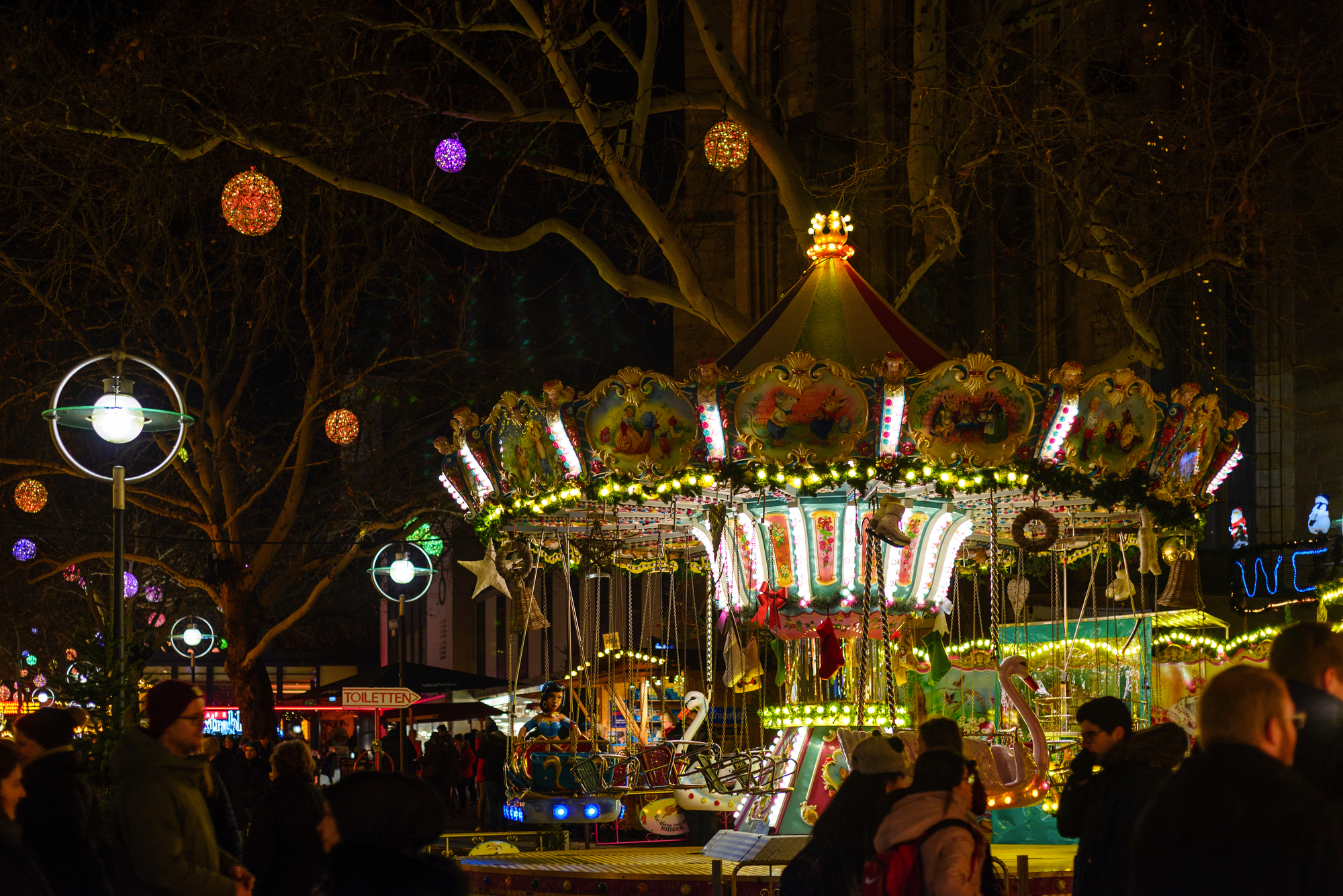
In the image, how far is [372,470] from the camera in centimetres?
2706

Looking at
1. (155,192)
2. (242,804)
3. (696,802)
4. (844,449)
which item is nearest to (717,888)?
(844,449)

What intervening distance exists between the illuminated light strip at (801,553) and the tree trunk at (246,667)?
12288 mm

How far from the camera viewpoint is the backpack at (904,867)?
17.2 ft

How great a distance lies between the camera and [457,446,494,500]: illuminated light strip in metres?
13.5

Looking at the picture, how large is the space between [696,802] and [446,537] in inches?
425

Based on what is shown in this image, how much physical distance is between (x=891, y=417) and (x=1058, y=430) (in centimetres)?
129

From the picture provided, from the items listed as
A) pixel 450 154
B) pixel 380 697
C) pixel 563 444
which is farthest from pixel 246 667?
pixel 563 444

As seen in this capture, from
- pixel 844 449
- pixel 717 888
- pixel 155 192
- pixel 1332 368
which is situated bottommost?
pixel 717 888

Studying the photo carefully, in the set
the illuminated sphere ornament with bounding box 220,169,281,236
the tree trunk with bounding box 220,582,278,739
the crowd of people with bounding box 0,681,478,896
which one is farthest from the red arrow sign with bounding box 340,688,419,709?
the crowd of people with bounding box 0,681,478,896

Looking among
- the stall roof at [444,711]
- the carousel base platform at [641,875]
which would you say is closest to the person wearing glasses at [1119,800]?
the carousel base platform at [641,875]

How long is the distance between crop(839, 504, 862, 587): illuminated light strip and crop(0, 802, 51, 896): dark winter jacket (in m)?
8.81

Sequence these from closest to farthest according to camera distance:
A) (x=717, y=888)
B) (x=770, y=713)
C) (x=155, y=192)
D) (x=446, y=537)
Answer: (x=717, y=888)
(x=770, y=713)
(x=155, y=192)
(x=446, y=537)

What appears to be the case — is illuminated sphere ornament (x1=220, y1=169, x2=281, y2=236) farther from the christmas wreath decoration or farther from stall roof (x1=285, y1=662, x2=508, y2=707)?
stall roof (x1=285, y1=662, x2=508, y2=707)

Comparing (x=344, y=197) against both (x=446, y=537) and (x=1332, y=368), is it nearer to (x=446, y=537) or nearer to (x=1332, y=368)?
(x=446, y=537)
